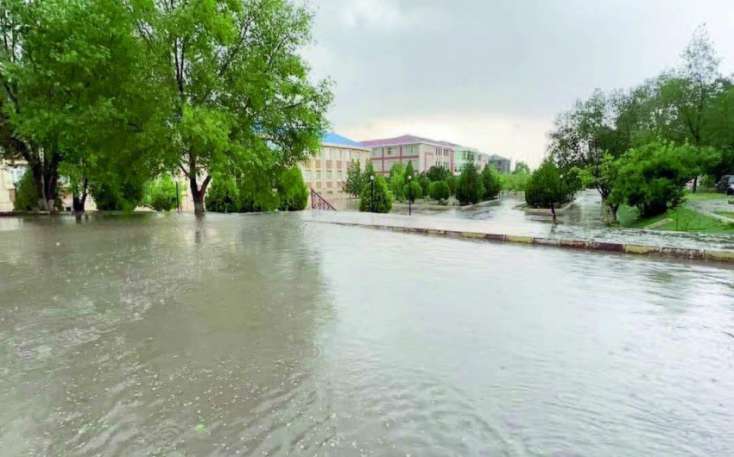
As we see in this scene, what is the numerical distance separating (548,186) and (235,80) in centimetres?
2521

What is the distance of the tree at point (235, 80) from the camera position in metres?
13.9

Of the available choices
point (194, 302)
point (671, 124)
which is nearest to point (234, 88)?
point (194, 302)

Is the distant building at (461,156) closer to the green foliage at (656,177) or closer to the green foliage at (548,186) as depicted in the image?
the green foliage at (548,186)

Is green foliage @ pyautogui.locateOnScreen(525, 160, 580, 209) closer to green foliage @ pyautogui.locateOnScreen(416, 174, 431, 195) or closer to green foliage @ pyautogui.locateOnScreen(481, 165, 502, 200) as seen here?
green foliage @ pyautogui.locateOnScreen(481, 165, 502, 200)

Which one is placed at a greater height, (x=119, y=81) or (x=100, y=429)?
(x=119, y=81)

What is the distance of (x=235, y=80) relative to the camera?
15031mm

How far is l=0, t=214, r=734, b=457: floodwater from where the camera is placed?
91.0 inches

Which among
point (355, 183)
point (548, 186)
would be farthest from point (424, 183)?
point (548, 186)

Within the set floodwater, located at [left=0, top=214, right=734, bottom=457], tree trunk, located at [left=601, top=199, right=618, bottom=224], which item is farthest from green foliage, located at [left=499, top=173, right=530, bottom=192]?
floodwater, located at [left=0, top=214, right=734, bottom=457]

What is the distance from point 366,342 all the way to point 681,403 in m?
2.17

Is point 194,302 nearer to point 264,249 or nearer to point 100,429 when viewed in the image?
point 100,429

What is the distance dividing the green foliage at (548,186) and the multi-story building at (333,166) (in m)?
28.6

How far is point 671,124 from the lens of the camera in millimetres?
31656

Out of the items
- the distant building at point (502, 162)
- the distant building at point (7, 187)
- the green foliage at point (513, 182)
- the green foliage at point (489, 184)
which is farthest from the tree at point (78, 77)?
the distant building at point (502, 162)
